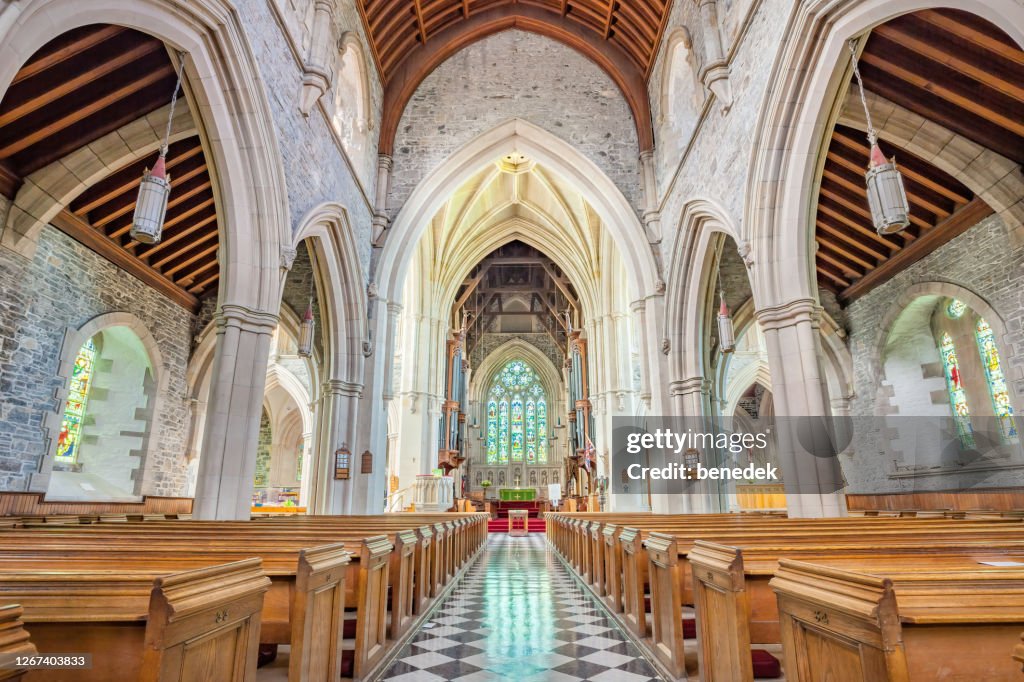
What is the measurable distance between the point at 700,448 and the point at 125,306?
31.4ft

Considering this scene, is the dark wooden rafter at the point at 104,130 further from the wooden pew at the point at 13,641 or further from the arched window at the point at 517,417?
the arched window at the point at 517,417

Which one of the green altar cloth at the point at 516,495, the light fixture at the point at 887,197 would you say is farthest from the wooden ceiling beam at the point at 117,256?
the green altar cloth at the point at 516,495

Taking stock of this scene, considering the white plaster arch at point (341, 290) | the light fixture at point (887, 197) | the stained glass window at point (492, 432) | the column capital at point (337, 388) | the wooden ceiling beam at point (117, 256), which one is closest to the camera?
the light fixture at point (887, 197)

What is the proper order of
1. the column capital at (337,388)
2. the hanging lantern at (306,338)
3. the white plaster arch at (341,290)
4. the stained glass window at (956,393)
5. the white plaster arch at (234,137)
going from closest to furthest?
the white plaster arch at (234,137)
the hanging lantern at (306,338)
the white plaster arch at (341,290)
the stained glass window at (956,393)
the column capital at (337,388)

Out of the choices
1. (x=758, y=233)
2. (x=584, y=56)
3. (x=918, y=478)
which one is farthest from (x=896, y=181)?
(x=584, y=56)

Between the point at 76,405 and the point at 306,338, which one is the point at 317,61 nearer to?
the point at 306,338

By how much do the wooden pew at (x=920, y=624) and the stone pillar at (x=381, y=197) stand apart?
10575 millimetres

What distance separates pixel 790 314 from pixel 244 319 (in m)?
5.83

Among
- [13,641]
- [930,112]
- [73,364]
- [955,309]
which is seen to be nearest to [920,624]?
[13,641]

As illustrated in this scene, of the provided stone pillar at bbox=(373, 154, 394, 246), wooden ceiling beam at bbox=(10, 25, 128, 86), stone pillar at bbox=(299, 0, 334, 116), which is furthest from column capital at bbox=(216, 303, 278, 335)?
stone pillar at bbox=(373, 154, 394, 246)

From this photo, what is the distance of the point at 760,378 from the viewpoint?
1603 cm

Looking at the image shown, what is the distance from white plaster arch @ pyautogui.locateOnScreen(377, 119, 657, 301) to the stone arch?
4.09 m

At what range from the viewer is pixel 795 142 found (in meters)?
5.95

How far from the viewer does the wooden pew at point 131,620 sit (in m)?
1.19
